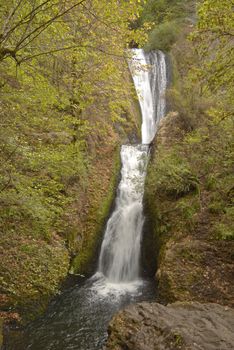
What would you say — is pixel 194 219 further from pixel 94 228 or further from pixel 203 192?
pixel 94 228

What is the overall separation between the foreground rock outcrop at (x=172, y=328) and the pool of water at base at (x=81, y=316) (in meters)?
1.91

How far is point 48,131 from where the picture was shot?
798cm

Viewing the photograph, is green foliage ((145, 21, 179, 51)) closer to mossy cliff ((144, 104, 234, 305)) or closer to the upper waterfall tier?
the upper waterfall tier

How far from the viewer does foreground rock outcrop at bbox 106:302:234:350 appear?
14.8 feet

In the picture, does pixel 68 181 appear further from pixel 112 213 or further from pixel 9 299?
pixel 9 299

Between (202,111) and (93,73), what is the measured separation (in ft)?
20.5

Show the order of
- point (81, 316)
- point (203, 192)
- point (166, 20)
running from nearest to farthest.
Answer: point (81, 316)
point (203, 192)
point (166, 20)

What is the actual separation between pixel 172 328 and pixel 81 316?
3946 millimetres

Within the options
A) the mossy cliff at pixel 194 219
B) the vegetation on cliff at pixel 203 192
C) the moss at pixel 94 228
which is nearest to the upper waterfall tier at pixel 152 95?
the vegetation on cliff at pixel 203 192

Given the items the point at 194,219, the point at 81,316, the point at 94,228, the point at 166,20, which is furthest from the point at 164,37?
the point at 81,316

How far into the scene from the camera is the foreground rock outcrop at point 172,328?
452cm

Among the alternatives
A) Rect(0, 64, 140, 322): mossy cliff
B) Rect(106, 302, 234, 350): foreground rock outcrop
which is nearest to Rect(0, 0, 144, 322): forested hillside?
Rect(0, 64, 140, 322): mossy cliff

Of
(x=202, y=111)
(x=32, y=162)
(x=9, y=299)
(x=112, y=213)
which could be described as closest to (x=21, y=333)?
(x=9, y=299)

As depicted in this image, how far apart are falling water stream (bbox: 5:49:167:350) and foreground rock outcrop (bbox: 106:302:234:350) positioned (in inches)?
75.3
